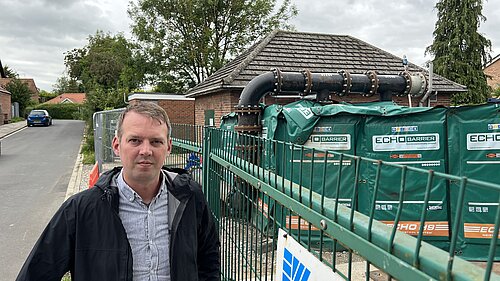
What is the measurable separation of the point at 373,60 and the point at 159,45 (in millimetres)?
17261

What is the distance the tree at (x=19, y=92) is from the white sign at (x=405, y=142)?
175 ft

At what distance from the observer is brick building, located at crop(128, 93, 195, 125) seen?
72.5ft

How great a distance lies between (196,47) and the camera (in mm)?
27750

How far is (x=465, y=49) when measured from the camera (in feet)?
88.9

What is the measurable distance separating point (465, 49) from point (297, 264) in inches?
1189

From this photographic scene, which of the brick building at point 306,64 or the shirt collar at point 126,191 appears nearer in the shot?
the shirt collar at point 126,191

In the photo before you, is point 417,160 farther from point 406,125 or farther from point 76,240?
point 76,240

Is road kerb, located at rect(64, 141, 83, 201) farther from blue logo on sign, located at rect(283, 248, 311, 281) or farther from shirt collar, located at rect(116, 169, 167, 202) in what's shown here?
blue logo on sign, located at rect(283, 248, 311, 281)

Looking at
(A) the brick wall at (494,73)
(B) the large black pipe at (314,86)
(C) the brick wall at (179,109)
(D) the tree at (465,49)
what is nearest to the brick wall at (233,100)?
(B) the large black pipe at (314,86)

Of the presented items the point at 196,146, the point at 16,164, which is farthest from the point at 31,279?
the point at 16,164

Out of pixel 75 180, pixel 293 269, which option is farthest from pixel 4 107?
pixel 293 269

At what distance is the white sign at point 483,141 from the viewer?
554 centimetres

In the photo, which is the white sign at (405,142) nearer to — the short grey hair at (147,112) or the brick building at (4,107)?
the short grey hair at (147,112)

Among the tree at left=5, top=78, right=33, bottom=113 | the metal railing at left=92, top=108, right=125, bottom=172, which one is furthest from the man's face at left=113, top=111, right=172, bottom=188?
the tree at left=5, top=78, right=33, bottom=113
